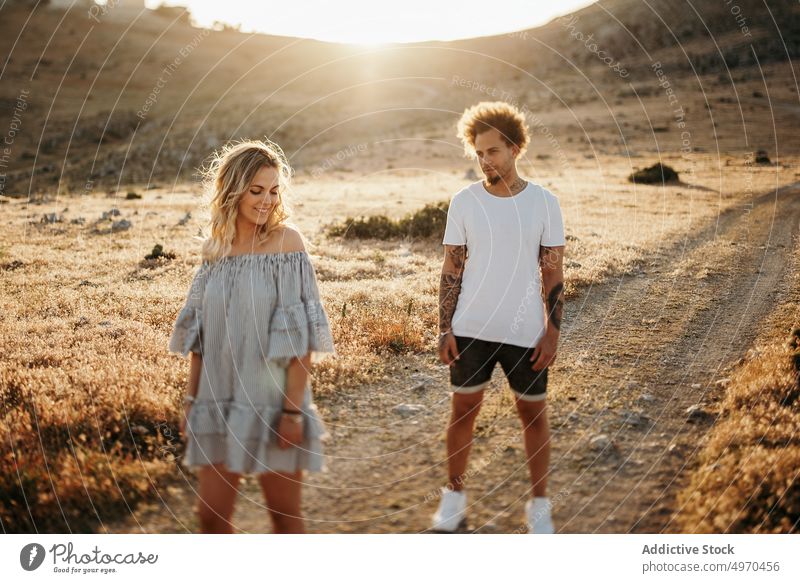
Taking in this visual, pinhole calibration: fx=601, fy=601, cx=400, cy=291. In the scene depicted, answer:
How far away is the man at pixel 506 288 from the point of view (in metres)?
4.09

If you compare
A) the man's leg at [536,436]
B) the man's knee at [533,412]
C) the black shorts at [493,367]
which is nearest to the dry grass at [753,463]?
the man's leg at [536,436]

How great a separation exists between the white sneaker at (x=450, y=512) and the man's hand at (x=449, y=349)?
104 cm

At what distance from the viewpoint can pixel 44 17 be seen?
96.4 m

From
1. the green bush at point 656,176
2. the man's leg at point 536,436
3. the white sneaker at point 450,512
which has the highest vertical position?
the green bush at point 656,176

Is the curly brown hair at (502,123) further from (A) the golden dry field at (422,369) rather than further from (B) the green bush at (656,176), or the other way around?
(B) the green bush at (656,176)

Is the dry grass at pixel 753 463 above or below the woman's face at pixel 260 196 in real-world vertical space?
below

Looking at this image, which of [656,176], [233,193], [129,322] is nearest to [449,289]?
[233,193]

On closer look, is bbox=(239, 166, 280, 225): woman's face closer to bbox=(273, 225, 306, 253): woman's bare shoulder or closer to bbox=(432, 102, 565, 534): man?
bbox=(273, 225, 306, 253): woman's bare shoulder

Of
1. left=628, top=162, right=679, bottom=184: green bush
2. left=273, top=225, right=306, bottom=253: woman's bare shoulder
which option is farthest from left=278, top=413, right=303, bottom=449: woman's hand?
left=628, top=162, right=679, bottom=184: green bush

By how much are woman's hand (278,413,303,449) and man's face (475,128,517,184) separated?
205 cm

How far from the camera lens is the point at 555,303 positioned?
429 cm

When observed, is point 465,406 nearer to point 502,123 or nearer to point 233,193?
point 502,123

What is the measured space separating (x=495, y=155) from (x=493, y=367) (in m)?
1.46
